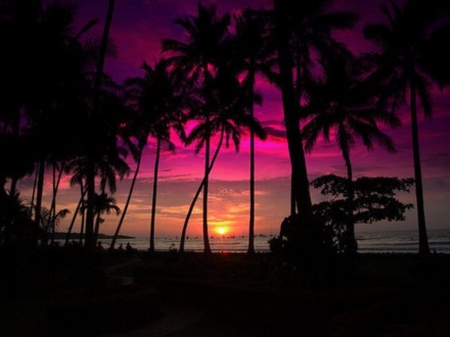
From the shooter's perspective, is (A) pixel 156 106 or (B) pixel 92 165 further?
(A) pixel 156 106

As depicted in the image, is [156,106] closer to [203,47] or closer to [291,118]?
[203,47]

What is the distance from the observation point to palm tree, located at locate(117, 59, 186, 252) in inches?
1416

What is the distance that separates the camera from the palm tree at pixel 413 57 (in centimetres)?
2295

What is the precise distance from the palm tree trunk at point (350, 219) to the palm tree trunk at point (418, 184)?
3655 mm

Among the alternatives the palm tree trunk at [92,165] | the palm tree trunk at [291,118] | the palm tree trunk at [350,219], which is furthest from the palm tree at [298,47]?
the palm tree trunk at [92,165]

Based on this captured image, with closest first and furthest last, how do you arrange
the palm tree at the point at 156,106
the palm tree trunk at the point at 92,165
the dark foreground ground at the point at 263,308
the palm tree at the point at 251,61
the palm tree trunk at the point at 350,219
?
the dark foreground ground at the point at 263,308
the palm tree trunk at the point at 350,219
the palm tree trunk at the point at 92,165
the palm tree at the point at 251,61
the palm tree at the point at 156,106

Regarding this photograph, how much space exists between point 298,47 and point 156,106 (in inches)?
737

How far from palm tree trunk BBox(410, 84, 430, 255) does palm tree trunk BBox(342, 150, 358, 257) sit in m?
3.65

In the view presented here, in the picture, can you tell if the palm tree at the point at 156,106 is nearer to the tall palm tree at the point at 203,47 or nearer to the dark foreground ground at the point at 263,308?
the tall palm tree at the point at 203,47

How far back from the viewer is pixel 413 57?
24.6 metres

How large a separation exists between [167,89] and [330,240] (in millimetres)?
28768

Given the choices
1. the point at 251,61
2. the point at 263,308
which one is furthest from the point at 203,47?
the point at 263,308

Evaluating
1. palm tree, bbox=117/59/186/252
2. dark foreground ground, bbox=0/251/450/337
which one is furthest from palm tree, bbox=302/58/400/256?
dark foreground ground, bbox=0/251/450/337

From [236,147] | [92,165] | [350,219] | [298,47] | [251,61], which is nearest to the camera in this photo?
[92,165]
